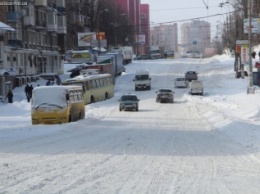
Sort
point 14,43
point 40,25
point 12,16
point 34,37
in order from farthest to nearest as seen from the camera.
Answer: point 40,25 < point 34,37 < point 12,16 < point 14,43

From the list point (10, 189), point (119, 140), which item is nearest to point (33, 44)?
point (119, 140)

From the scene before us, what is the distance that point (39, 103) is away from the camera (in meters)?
31.8

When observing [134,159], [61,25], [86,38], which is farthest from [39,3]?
[134,159]

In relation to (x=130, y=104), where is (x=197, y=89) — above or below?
below

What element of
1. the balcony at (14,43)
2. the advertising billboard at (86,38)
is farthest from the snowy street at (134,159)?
the advertising billboard at (86,38)

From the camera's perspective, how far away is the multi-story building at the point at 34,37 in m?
70.3

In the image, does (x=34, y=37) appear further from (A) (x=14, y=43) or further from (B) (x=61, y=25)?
(B) (x=61, y=25)

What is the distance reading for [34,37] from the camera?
8000 cm

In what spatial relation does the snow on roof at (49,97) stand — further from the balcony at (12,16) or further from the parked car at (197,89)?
the balcony at (12,16)

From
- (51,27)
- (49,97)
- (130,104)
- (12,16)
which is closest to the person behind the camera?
(49,97)

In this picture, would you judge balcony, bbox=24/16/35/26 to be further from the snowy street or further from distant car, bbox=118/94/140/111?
the snowy street

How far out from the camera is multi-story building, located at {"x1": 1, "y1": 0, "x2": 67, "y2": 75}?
70312 millimetres

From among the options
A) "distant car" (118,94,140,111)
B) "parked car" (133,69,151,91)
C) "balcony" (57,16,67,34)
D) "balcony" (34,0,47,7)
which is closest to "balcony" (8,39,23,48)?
"balcony" (34,0,47,7)

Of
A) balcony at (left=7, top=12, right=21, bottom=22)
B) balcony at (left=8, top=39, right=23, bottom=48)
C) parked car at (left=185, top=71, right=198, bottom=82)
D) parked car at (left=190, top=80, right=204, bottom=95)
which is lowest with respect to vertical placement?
parked car at (left=190, top=80, right=204, bottom=95)
